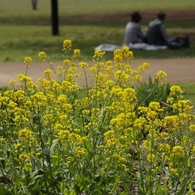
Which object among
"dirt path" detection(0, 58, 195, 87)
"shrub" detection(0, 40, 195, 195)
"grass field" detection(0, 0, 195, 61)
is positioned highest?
"shrub" detection(0, 40, 195, 195)

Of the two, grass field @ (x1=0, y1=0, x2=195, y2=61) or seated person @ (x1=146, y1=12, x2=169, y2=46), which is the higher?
seated person @ (x1=146, y1=12, x2=169, y2=46)

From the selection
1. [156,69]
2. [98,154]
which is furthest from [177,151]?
[156,69]

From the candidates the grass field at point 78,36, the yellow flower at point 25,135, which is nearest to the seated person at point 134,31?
the grass field at point 78,36

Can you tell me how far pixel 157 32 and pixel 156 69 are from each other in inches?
168

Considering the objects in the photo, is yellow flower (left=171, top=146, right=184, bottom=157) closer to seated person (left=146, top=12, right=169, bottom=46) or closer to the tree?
seated person (left=146, top=12, right=169, bottom=46)

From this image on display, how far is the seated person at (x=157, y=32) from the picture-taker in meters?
18.4

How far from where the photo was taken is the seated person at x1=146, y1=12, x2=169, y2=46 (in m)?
18.4

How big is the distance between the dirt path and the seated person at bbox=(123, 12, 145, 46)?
2.02 meters

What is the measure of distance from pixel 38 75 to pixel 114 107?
786cm

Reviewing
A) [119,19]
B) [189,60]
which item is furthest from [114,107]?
[119,19]

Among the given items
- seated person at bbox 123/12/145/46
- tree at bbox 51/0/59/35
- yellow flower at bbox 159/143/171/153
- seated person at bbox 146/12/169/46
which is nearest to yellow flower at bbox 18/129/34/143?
yellow flower at bbox 159/143/171/153

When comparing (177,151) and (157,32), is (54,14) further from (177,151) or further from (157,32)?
(177,151)

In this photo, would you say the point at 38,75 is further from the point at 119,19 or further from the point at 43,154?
the point at 119,19

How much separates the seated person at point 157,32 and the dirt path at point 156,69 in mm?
2243
